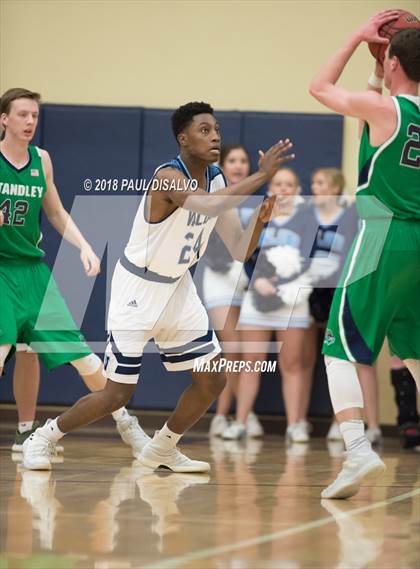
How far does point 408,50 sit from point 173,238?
147 cm

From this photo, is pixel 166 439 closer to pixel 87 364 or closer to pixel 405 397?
pixel 87 364

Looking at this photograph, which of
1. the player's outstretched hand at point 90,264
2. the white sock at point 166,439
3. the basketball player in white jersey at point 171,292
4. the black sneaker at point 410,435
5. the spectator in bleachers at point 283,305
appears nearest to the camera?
the basketball player in white jersey at point 171,292

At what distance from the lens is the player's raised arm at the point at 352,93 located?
14.7 ft

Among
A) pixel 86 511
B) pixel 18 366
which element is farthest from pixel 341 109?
pixel 18 366

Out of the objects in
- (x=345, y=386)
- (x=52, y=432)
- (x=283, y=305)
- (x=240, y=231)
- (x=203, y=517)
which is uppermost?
(x=240, y=231)

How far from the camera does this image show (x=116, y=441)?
7.29 metres

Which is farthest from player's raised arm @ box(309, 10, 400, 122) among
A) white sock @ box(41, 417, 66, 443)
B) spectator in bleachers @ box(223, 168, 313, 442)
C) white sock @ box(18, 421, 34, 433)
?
spectator in bleachers @ box(223, 168, 313, 442)

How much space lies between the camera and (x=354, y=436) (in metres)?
4.55

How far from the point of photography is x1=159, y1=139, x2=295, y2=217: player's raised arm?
461 cm

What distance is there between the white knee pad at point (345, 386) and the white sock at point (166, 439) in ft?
3.90

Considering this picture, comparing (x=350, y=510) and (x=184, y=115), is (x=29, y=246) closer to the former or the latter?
(x=184, y=115)

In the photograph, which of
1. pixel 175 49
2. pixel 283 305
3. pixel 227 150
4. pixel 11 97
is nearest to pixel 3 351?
pixel 11 97

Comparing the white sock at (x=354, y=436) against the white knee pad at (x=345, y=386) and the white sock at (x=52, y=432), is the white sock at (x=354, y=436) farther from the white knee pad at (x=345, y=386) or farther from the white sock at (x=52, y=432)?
the white sock at (x=52, y=432)

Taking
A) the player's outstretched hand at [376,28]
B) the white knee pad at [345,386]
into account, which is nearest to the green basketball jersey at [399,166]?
the player's outstretched hand at [376,28]
